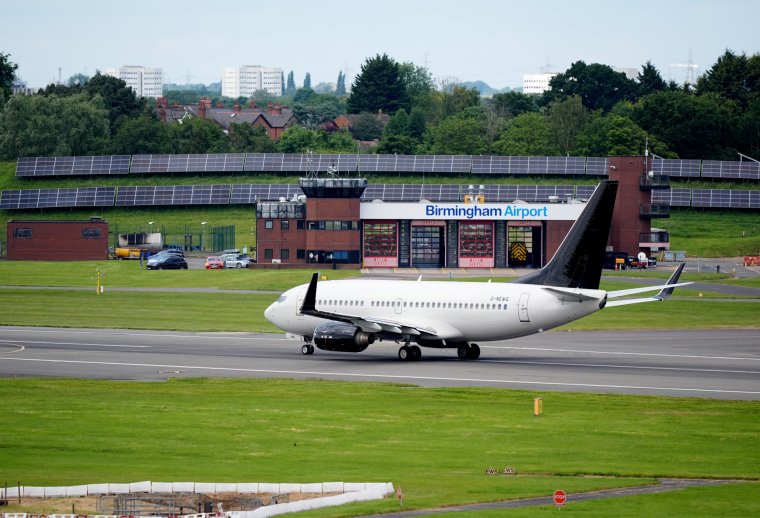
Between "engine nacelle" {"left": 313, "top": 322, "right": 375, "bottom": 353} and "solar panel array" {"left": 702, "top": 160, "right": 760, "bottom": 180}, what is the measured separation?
4861 inches

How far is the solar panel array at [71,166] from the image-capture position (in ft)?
582

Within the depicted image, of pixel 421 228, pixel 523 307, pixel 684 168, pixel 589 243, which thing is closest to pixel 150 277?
pixel 421 228

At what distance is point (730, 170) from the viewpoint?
17750cm

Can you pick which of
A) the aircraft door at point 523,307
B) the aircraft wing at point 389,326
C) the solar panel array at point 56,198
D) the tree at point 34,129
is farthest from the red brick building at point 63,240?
the aircraft door at point 523,307

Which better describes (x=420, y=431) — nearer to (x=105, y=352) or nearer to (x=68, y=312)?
(x=105, y=352)

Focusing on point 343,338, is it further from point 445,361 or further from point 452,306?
point 452,306

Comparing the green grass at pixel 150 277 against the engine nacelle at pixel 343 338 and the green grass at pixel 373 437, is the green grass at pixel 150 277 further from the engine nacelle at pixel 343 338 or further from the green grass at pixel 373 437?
the green grass at pixel 373 437

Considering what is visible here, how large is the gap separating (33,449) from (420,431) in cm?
1271

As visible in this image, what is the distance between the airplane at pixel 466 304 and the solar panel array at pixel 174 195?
9741cm

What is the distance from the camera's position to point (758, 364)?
6244 cm

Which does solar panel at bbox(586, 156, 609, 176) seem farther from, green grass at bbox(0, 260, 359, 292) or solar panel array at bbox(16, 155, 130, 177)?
solar panel array at bbox(16, 155, 130, 177)

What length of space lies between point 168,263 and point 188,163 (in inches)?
2151

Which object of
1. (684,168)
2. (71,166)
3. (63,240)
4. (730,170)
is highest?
(684,168)

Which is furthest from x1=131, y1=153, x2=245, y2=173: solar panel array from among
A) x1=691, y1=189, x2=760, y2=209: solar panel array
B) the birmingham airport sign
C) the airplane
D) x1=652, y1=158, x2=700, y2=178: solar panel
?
the airplane
